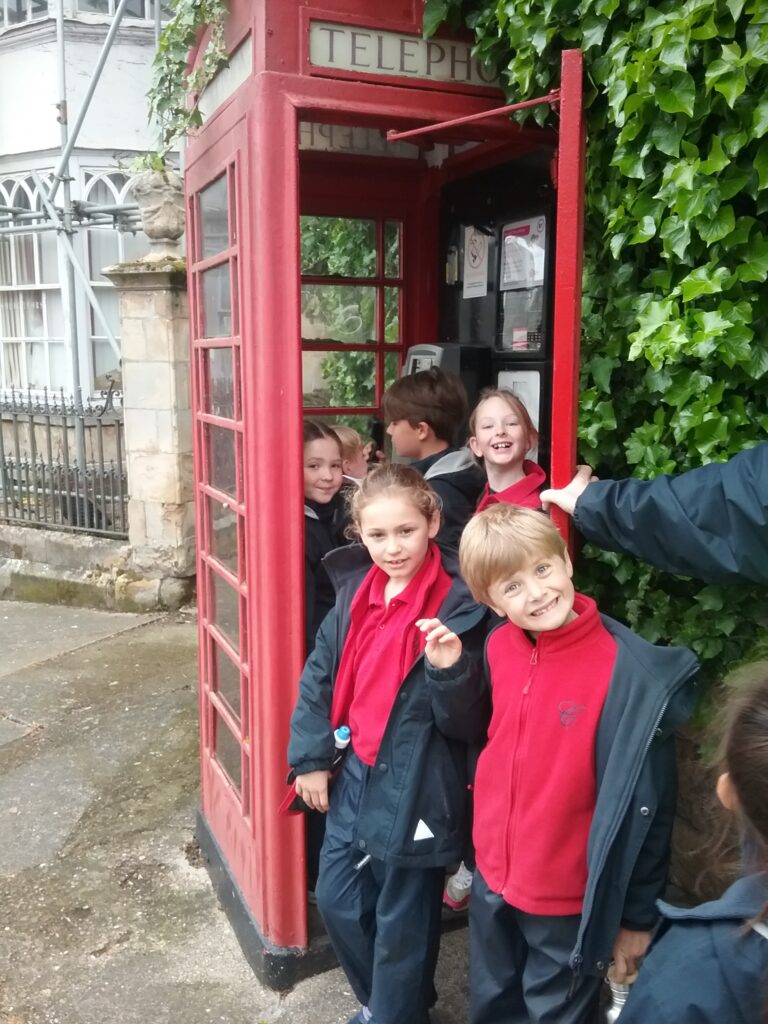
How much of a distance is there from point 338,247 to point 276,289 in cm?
147

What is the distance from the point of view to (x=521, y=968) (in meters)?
2.03

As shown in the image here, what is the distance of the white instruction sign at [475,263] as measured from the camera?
10.5 feet

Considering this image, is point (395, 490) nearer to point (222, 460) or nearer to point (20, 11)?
point (222, 460)

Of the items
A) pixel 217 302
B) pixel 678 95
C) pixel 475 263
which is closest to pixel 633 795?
pixel 678 95

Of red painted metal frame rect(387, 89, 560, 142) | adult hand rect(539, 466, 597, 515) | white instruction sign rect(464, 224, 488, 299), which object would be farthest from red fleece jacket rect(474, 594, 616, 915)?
white instruction sign rect(464, 224, 488, 299)

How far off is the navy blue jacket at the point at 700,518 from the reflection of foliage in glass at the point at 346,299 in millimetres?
1983

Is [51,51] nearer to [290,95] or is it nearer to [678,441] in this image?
[290,95]

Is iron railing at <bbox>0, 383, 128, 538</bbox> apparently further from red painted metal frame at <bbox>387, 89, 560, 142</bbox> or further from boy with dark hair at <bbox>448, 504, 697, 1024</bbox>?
boy with dark hair at <bbox>448, 504, 697, 1024</bbox>

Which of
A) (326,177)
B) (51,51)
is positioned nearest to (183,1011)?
(326,177)

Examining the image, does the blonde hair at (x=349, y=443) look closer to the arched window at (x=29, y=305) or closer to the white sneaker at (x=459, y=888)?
the white sneaker at (x=459, y=888)

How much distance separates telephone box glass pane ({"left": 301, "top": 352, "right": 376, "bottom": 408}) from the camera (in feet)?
12.2

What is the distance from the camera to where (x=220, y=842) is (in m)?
3.14

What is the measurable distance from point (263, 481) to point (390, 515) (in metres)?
0.41

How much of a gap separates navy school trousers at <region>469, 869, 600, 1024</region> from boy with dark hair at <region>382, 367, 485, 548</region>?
1.08 m
